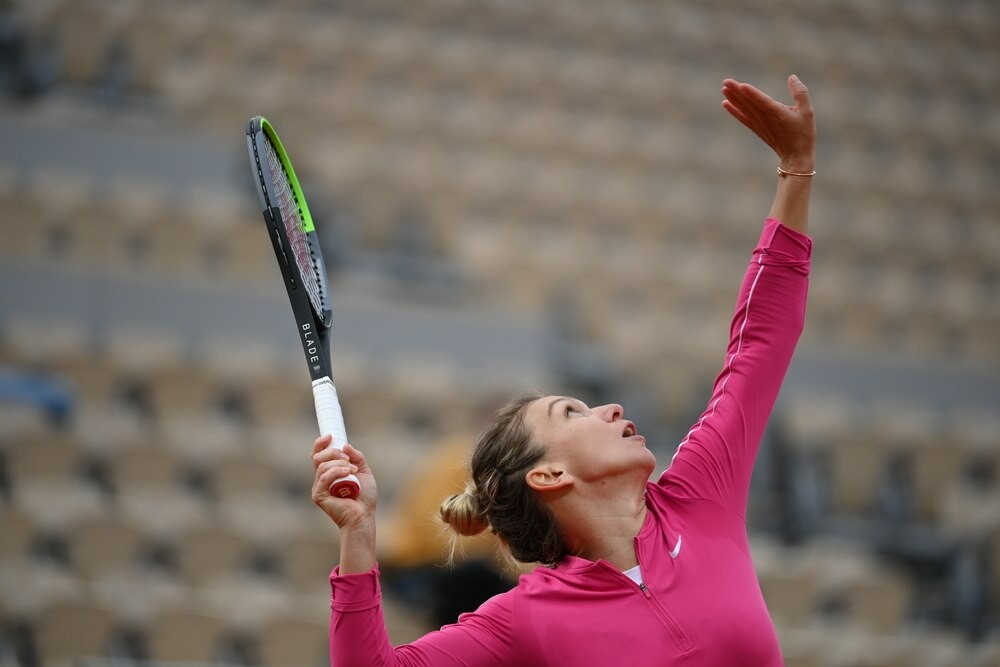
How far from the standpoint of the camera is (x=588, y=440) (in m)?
2.14

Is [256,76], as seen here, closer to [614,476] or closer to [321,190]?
[321,190]

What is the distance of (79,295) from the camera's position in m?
7.42

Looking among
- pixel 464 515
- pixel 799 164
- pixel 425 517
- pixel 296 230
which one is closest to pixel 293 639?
pixel 425 517

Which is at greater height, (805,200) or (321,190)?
(321,190)

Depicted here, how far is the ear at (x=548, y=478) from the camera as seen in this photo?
2125 millimetres

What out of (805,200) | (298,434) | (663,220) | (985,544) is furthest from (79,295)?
(805,200)

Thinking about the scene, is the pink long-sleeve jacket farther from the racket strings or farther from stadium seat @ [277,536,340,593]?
stadium seat @ [277,536,340,593]

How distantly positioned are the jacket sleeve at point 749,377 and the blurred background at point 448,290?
184 cm

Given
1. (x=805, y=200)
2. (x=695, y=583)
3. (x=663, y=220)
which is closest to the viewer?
(x=695, y=583)

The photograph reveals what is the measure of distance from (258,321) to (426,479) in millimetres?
2827

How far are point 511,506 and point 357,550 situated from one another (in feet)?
1.22

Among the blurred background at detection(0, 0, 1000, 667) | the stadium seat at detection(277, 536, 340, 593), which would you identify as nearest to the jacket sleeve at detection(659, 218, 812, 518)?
the blurred background at detection(0, 0, 1000, 667)

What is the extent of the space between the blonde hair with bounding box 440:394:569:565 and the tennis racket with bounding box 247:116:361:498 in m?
0.28

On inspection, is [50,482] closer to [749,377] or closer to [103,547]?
[103,547]
